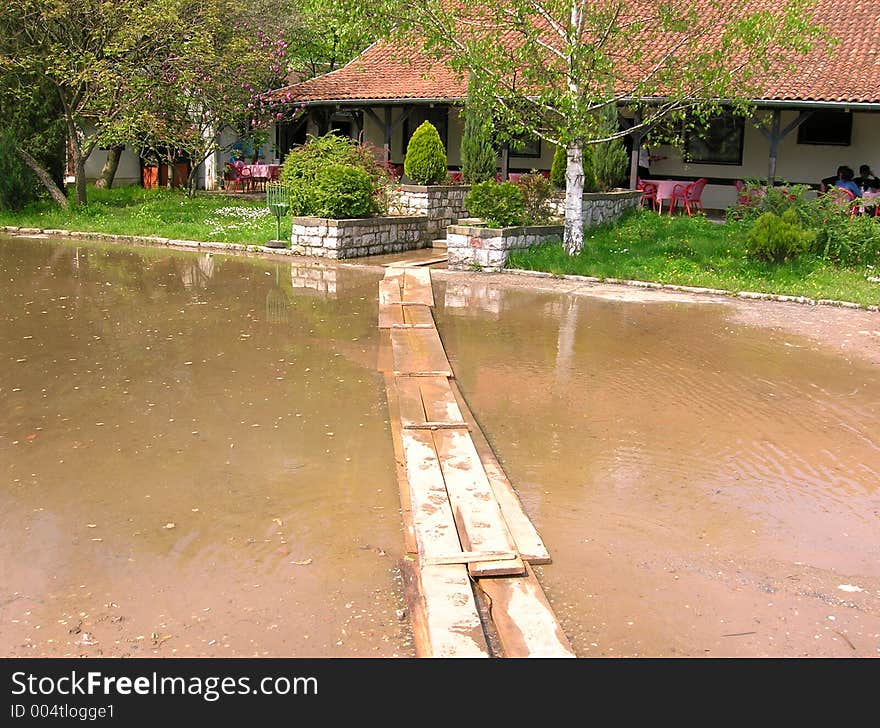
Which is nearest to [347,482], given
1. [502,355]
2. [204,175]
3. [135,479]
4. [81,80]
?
[135,479]

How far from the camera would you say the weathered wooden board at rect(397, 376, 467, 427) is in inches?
265

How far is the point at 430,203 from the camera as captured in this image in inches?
683

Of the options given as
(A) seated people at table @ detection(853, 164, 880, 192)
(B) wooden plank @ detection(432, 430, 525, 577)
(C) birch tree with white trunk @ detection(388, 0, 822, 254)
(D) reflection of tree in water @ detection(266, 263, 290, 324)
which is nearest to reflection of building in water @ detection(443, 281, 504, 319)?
(D) reflection of tree in water @ detection(266, 263, 290, 324)

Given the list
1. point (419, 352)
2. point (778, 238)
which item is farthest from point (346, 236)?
point (419, 352)

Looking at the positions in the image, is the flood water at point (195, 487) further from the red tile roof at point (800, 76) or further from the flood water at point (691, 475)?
the red tile roof at point (800, 76)

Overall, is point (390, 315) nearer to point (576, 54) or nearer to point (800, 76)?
point (576, 54)

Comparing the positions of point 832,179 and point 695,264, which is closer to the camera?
point 695,264

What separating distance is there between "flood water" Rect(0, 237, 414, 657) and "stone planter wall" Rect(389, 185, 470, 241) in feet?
23.0

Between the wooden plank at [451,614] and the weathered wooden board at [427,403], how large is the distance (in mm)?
2269

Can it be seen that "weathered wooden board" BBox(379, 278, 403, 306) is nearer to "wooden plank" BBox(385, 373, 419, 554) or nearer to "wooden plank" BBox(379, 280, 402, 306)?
"wooden plank" BBox(379, 280, 402, 306)

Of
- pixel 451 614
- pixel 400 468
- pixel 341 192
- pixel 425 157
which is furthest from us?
pixel 425 157

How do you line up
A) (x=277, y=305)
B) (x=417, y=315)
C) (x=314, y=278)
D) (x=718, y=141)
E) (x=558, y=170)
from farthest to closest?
(x=718, y=141), (x=558, y=170), (x=314, y=278), (x=277, y=305), (x=417, y=315)

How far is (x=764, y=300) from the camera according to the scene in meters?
12.5

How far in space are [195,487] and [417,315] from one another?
5.31 meters
